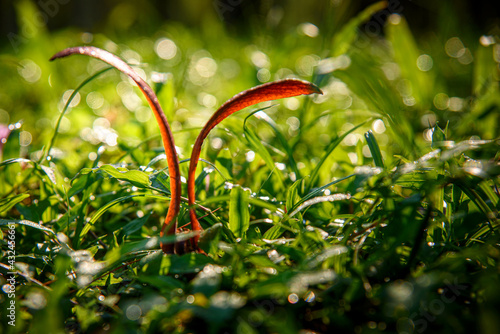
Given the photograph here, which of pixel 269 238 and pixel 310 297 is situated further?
pixel 269 238

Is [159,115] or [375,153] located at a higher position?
[159,115]

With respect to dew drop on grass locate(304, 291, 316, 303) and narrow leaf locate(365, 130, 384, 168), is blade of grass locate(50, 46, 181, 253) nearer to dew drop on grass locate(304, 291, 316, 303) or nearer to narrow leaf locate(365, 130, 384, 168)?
dew drop on grass locate(304, 291, 316, 303)

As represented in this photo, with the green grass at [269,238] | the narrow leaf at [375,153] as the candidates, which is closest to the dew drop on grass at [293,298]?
the green grass at [269,238]

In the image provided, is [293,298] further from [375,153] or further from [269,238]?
[375,153]

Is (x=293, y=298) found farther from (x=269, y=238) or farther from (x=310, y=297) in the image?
(x=269, y=238)

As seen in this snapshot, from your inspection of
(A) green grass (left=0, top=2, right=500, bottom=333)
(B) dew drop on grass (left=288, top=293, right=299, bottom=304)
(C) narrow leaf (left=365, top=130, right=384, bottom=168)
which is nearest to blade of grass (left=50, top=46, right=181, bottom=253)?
(A) green grass (left=0, top=2, right=500, bottom=333)

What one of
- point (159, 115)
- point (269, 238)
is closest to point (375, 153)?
point (269, 238)

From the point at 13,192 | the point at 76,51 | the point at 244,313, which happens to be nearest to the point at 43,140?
the point at 13,192

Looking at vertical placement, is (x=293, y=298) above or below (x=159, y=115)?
below

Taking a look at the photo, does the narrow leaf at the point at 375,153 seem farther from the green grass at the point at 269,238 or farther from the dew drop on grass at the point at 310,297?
the dew drop on grass at the point at 310,297

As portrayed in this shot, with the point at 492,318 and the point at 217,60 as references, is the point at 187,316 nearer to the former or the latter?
the point at 492,318

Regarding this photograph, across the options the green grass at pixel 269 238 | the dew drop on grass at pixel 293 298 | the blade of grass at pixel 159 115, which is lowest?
the dew drop on grass at pixel 293 298
